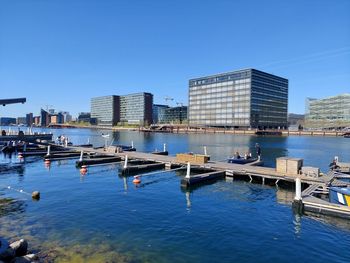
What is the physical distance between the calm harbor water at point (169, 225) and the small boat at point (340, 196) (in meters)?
2.13

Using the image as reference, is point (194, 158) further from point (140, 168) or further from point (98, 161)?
point (98, 161)

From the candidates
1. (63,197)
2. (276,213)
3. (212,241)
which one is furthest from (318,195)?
(63,197)

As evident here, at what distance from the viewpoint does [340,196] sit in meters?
21.7

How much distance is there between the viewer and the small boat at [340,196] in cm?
2116

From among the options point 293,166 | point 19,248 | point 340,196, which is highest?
point 293,166

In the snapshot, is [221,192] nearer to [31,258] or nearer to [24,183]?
[31,258]

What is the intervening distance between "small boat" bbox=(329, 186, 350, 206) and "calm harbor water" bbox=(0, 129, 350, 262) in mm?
2128

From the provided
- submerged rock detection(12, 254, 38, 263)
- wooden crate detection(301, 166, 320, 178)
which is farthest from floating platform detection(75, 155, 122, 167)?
submerged rock detection(12, 254, 38, 263)

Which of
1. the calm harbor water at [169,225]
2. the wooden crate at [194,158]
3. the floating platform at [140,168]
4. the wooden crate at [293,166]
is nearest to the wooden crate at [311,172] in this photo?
the wooden crate at [293,166]

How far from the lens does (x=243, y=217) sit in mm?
20953

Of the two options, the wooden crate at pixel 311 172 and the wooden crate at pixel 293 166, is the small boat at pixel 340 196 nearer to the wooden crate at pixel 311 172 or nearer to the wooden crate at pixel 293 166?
the wooden crate at pixel 311 172

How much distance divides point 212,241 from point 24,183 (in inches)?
956

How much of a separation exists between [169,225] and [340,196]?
13.2 metres

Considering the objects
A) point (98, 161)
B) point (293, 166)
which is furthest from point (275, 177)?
point (98, 161)
